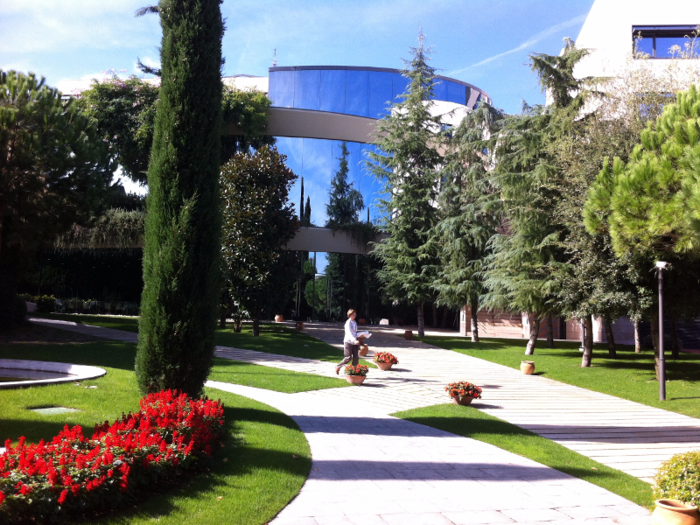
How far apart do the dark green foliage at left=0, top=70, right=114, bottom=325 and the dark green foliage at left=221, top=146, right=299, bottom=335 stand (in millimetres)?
5288

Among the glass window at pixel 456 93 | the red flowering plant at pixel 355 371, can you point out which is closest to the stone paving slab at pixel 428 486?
the red flowering plant at pixel 355 371

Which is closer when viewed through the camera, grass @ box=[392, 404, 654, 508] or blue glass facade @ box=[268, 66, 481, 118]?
grass @ box=[392, 404, 654, 508]

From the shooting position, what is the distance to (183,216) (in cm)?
826

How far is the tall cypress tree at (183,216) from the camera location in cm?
821

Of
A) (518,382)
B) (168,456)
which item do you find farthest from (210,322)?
(518,382)

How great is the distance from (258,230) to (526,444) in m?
16.3

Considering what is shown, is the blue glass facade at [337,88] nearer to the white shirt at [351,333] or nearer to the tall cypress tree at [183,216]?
the white shirt at [351,333]

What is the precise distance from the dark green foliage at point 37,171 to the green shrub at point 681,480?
785 inches

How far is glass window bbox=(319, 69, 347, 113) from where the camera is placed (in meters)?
43.3

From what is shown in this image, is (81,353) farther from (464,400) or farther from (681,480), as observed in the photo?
(681,480)

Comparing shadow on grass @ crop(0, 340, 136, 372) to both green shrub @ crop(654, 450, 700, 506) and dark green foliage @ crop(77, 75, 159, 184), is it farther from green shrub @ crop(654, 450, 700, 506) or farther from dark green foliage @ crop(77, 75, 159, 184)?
dark green foliage @ crop(77, 75, 159, 184)

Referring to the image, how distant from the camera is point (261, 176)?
23828mm

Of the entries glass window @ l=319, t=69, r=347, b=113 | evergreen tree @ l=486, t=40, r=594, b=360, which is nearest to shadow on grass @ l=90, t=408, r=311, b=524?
evergreen tree @ l=486, t=40, r=594, b=360

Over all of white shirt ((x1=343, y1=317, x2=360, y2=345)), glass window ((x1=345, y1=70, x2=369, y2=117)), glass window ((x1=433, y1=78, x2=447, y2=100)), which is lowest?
white shirt ((x1=343, y1=317, x2=360, y2=345))
